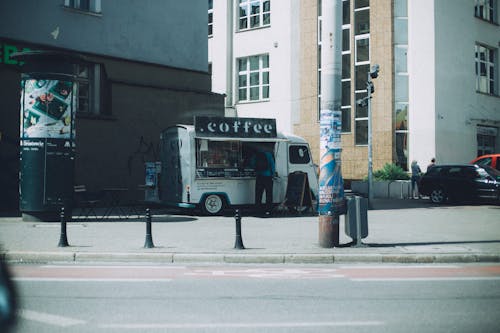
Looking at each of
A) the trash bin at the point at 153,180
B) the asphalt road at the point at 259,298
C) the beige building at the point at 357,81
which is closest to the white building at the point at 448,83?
the beige building at the point at 357,81

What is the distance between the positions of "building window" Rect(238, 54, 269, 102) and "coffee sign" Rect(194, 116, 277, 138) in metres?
18.2

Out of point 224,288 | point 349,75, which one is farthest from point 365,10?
point 224,288

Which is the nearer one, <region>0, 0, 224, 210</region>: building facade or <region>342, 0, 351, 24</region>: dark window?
<region>0, 0, 224, 210</region>: building facade

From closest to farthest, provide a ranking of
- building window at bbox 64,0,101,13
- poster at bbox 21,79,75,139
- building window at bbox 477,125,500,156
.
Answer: poster at bbox 21,79,75,139 < building window at bbox 64,0,101,13 < building window at bbox 477,125,500,156

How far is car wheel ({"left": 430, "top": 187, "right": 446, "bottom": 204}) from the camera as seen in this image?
2402 centimetres

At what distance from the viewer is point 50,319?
5758 millimetres

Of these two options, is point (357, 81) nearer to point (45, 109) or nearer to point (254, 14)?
point (254, 14)

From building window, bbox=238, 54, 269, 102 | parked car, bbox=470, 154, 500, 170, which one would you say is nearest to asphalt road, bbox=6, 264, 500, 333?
parked car, bbox=470, 154, 500, 170

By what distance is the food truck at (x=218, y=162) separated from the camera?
1723 cm

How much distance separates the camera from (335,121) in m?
10.7

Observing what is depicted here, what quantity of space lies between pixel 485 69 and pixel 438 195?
14.0m

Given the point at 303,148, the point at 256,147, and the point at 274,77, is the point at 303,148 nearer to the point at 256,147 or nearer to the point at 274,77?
the point at 256,147

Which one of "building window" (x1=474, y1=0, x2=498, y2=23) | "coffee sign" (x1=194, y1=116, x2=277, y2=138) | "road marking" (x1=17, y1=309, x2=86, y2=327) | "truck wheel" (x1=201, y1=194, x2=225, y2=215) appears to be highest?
"building window" (x1=474, y1=0, x2=498, y2=23)

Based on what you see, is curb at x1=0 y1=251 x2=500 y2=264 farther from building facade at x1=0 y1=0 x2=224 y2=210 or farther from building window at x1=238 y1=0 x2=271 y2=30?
building window at x1=238 y1=0 x2=271 y2=30
